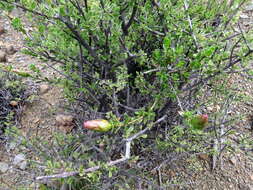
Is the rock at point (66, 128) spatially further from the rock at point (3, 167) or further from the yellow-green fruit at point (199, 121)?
the yellow-green fruit at point (199, 121)

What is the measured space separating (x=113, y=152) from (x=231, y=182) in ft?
2.58

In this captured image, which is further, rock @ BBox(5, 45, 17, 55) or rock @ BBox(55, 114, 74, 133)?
rock @ BBox(5, 45, 17, 55)

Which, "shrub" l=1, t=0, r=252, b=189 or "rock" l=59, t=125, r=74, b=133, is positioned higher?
"shrub" l=1, t=0, r=252, b=189

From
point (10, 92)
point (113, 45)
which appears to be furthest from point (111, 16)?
point (10, 92)

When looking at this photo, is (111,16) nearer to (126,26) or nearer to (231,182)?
(126,26)

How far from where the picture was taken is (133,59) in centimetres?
124

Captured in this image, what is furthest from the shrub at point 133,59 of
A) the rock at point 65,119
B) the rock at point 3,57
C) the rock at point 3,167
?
the rock at point 3,57

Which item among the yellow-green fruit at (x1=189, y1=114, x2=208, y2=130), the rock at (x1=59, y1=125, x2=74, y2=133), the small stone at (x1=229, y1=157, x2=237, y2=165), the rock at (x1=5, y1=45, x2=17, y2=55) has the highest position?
the rock at (x1=5, y1=45, x2=17, y2=55)

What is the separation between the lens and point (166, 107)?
4.16 feet

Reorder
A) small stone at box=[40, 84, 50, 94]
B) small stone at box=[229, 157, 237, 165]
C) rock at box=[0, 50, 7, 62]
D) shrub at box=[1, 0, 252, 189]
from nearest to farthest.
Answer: shrub at box=[1, 0, 252, 189]
small stone at box=[229, 157, 237, 165]
small stone at box=[40, 84, 50, 94]
rock at box=[0, 50, 7, 62]

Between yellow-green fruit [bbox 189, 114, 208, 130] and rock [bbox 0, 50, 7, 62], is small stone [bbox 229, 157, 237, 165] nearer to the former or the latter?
yellow-green fruit [bbox 189, 114, 208, 130]

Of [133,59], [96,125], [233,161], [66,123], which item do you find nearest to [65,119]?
[66,123]

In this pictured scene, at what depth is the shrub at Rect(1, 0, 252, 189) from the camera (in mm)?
971

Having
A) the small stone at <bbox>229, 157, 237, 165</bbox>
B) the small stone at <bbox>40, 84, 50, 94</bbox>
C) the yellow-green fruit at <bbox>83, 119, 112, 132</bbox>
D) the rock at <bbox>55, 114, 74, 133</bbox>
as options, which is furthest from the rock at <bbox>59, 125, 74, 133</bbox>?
the small stone at <bbox>229, 157, 237, 165</bbox>
